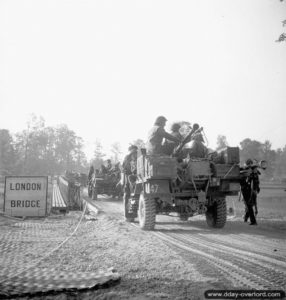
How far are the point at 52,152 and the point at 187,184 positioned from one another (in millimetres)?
102647

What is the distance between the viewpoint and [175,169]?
27.0 feet

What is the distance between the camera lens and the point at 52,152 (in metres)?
107

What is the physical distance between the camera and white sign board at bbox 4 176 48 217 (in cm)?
1055

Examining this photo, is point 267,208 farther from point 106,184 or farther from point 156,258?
point 156,258

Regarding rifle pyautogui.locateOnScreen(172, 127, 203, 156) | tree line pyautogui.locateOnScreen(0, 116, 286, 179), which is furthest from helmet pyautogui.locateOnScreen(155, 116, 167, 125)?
tree line pyautogui.locateOnScreen(0, 116, 286, 179)

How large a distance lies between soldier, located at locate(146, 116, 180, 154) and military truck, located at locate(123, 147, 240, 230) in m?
0.54

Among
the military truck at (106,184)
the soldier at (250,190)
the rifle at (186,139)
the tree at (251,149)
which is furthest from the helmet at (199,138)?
the tree at (251,149)

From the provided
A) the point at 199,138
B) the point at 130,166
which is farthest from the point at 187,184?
the point at 130,166

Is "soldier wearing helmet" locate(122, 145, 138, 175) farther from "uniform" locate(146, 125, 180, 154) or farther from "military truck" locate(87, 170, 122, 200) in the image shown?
"military truck" locate(87, 170, 122, 200)

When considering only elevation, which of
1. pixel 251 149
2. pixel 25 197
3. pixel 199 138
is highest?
pixel 251 149

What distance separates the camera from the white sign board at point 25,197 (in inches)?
416

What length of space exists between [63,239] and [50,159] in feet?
297

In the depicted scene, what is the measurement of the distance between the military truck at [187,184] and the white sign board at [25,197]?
3.59 meters

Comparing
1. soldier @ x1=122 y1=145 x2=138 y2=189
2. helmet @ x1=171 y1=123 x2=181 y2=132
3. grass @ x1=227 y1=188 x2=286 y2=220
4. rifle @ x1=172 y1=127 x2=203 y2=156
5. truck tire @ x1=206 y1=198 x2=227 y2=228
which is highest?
helmet @ x1=171 y1=123 x2=181 y2=132
